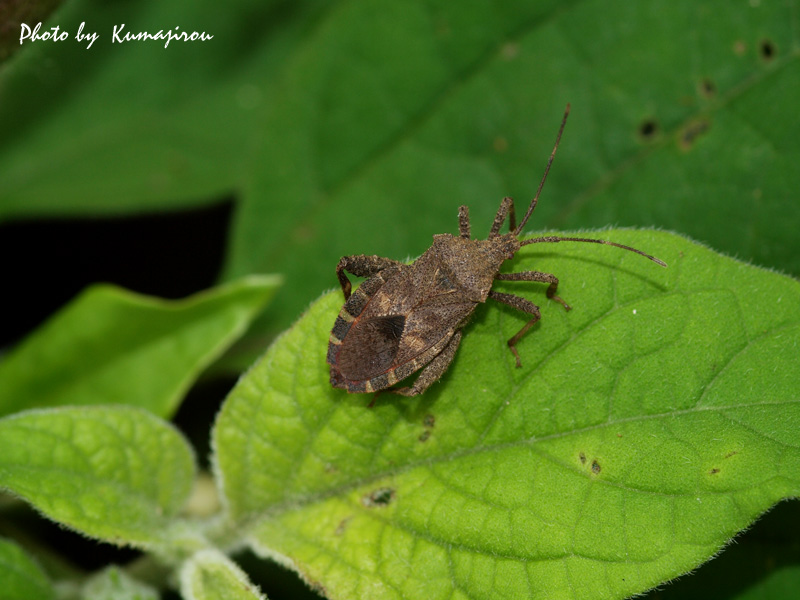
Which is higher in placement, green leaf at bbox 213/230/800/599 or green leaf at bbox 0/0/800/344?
green leaf at bbox 0/0/800/344

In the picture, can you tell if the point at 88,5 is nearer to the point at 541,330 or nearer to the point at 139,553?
the point at 139,553

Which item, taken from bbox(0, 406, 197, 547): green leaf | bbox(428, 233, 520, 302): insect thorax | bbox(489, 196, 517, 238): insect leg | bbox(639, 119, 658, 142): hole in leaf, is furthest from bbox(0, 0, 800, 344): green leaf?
bbox(0, 406, 197, 547): green leaf

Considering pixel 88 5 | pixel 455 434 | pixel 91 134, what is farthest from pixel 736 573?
pixel 88 5

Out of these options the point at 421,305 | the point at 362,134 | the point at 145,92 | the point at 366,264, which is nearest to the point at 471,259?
the point at 421,305

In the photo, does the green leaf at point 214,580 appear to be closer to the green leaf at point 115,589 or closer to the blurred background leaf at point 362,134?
the green leaf at point 115,589

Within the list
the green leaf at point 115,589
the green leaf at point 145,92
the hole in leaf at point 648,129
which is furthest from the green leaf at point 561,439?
the green leaf at point 145,92

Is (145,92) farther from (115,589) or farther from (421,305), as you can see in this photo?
(115,589)

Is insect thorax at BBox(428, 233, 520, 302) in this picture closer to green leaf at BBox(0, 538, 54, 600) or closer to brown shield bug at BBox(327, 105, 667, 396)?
brown shield bug at BBox(327, 105, 667, 396)
